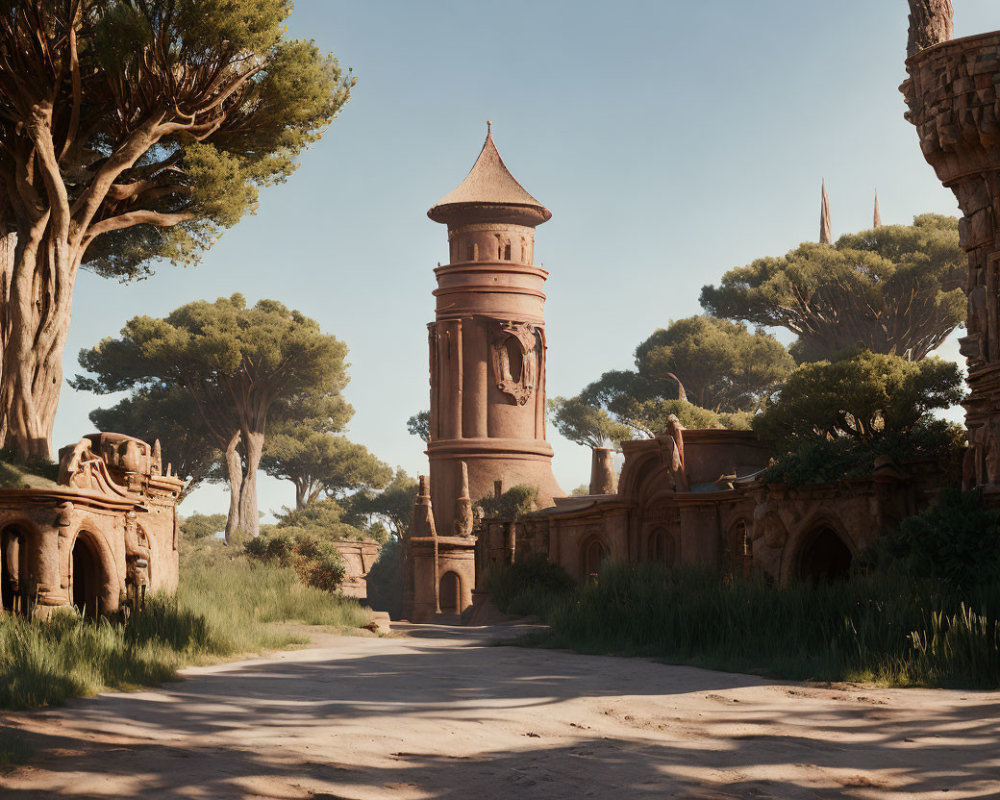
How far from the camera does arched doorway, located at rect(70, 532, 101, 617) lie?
58.0ft

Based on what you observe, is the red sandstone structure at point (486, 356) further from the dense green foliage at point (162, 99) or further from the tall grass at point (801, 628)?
the tall grass at point (801, 628)

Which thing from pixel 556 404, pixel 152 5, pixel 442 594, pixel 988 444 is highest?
pixel 152 5

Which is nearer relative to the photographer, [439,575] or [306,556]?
[306,556]

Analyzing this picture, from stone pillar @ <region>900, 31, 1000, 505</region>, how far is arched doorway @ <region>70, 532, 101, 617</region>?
44.3 ft

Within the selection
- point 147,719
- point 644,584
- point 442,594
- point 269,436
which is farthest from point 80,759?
point 269,436

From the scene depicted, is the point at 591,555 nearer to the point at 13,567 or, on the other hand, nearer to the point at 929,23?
the point at 929,23

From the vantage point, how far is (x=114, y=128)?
2462 centimetres

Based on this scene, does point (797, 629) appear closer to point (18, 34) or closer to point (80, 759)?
point (80, 759)

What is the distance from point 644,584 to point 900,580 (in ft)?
16.3

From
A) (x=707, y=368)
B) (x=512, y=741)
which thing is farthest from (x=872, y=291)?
(x=512, y=741)

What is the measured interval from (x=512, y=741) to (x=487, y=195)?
40.3 metres

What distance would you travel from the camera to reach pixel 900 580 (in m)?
15.2

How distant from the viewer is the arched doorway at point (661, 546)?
101ft

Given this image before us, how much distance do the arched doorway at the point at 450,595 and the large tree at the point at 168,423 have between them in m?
16.8
